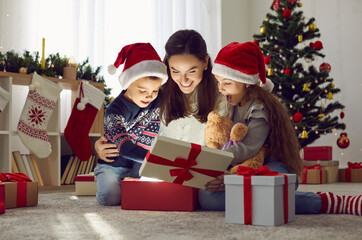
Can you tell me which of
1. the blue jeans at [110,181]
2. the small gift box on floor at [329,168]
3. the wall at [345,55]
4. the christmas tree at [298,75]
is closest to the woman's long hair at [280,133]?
the blue jeans at [110,181]

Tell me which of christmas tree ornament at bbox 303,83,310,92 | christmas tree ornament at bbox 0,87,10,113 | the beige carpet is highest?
christmas tree ornament at bbox 303,83,310,92

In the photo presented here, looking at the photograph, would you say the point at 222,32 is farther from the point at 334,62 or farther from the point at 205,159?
the point at 205,159

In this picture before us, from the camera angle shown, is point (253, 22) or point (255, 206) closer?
point (255, 206)

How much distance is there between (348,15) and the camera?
473 centimetres

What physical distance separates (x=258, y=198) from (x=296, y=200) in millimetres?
347

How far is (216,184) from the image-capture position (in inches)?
69.1

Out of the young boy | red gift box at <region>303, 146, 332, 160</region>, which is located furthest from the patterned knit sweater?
red gift box at <region>303, 146, 332, 160</region>

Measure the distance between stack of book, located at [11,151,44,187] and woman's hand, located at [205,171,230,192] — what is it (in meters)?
1.77

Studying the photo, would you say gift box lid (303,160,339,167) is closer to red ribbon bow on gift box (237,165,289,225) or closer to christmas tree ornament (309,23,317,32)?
christmas tree ornament (309,23,317,32)

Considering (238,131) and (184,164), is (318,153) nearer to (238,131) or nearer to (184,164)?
(238,131)

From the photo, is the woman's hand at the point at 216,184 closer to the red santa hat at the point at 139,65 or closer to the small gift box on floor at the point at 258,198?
the small gift box on floor at the point at 258,198

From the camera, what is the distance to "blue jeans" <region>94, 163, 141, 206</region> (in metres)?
2.05

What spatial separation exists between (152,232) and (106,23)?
9.99 ft

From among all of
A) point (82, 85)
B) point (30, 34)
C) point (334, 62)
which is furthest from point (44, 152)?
point (334, 62)
